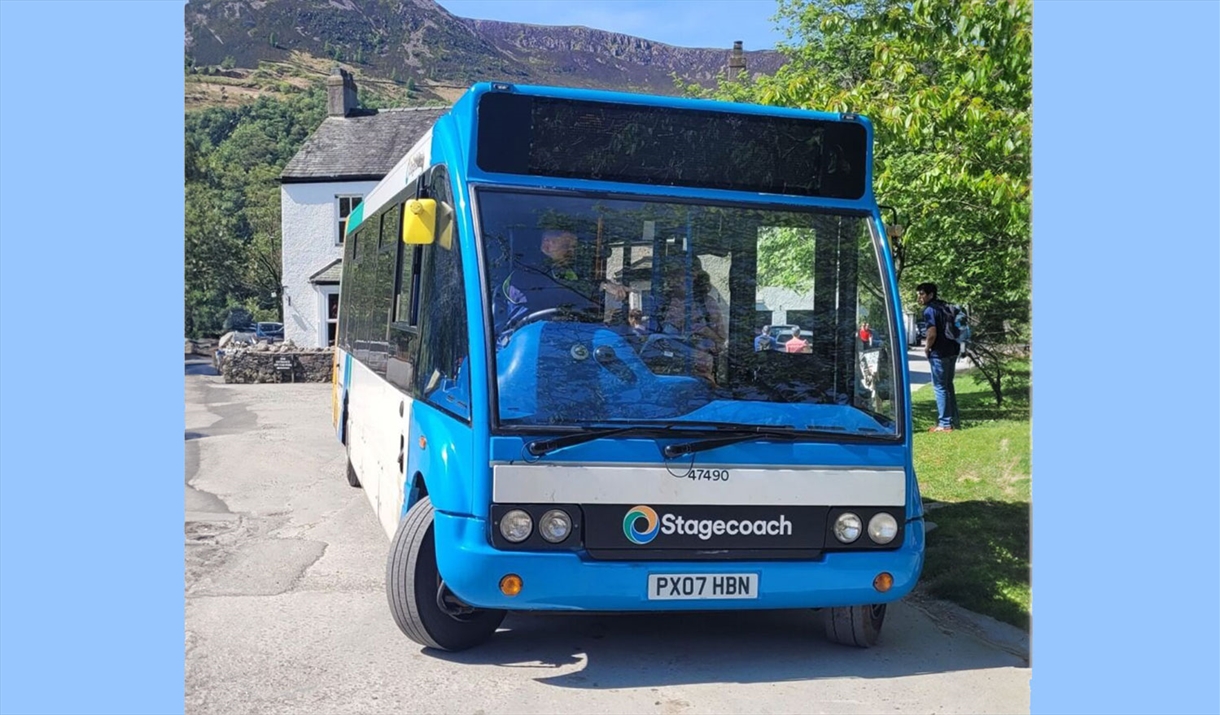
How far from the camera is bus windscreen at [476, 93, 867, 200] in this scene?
5828 mm

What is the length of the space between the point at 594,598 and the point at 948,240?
12.0 meters

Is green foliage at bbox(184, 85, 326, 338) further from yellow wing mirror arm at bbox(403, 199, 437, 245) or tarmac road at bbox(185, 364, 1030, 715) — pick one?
yellow wing mirror arm at bbox(403, 199, 437, 245)

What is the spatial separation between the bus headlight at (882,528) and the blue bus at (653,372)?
0.04 ft

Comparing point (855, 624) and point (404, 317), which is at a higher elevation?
point (404, 317)

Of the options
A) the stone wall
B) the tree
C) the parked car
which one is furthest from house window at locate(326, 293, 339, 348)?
the tree

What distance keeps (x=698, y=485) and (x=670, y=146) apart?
172 centimetres

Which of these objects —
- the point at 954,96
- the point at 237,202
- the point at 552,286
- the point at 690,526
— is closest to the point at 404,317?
the point at 552,286

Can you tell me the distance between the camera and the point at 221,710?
5242mm

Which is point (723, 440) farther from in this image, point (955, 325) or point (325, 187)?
point (325, 187)

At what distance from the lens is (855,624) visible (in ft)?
20.7

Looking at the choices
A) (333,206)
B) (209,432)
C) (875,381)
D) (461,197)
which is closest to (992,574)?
(875,381)

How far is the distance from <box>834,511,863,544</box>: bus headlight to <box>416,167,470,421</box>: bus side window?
73.1 inches

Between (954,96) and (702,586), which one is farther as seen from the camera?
(954,96)

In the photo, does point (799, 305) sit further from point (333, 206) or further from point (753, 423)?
point (333, 206)
